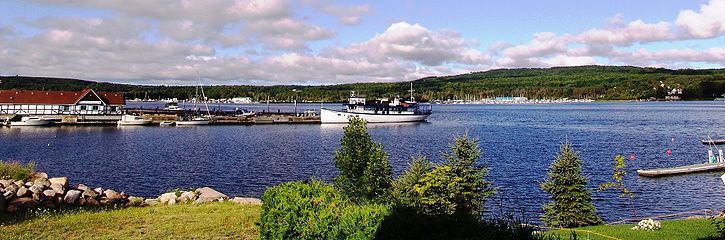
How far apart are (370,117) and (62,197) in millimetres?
110618

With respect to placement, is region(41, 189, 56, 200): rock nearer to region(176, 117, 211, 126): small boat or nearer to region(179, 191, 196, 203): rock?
region(179, 191, 196, 203): rock

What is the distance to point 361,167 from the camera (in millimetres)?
20094

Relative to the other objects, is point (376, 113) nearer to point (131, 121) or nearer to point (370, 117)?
point (370, 117)

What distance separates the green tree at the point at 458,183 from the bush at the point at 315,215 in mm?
8948

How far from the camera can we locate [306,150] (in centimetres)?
6819

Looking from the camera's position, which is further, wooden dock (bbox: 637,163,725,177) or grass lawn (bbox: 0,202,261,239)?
wooden dock (bbox: 637,163,725,177)

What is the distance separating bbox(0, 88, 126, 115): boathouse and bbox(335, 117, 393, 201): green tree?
11363 centimetres

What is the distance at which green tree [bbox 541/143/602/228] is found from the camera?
81.8 feet

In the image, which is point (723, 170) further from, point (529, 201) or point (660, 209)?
point (529, 201)

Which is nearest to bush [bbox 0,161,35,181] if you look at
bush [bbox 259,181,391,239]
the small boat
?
bush [bbox 259,181,391,239]

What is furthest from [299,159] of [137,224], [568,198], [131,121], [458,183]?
[131,121]

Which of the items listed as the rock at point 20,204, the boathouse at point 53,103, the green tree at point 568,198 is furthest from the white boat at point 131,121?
the green tree at point 568,198

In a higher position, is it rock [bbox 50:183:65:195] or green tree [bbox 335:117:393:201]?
green tree [bbox 335:117:393:201]

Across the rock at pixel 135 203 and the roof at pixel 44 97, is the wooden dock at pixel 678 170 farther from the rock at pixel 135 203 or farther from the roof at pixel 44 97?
the roof at pixel 44 97
